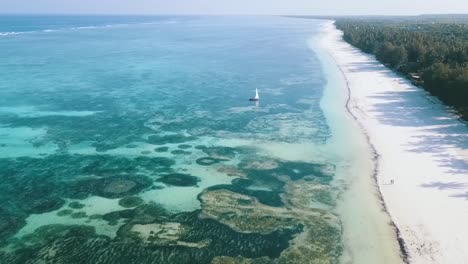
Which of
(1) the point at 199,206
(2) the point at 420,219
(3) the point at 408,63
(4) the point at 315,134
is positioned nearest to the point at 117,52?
(3) the point at 408,63

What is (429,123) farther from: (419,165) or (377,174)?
(377,174)

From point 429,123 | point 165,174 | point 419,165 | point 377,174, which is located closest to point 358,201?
point 377,174

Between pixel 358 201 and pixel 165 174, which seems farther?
pixel 165 174

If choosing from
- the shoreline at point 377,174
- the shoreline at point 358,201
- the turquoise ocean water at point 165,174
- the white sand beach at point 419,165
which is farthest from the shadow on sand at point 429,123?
the turquoise ocean water at point 165,174

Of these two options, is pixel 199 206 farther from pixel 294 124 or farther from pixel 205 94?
pixel 205 94

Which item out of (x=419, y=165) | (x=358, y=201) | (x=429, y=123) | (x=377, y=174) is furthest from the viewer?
(x=429, y=123)

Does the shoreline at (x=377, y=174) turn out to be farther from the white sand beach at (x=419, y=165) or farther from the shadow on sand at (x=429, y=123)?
the shadow on sand at (x=429, y=123)

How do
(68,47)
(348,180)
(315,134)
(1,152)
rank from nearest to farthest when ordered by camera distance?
(348,180) < (1,152) < (315,134) < (68,47)
